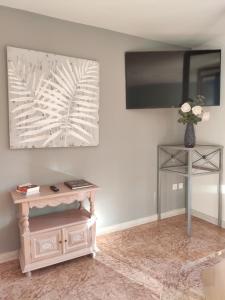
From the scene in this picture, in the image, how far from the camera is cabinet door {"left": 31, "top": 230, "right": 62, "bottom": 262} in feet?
7.19

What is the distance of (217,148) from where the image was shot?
3.12 metres

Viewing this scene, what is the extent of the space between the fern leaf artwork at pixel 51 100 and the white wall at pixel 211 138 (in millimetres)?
1524

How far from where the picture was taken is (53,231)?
7.41 feet

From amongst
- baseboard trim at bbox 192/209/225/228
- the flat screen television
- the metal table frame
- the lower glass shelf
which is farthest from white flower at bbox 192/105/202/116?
baseboard trim at bbox 192/209/225/228

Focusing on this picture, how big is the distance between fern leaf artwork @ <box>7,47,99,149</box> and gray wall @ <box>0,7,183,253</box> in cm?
8

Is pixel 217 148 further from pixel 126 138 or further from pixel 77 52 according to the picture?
pixel 77 52

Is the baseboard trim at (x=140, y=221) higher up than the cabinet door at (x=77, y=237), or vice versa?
the cabinet door at (x=77, y=237)

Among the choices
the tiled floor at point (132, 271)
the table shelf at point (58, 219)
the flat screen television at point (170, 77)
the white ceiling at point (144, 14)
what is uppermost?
the white ceiling at point (144, 14)

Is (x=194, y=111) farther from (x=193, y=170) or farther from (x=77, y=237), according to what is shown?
(x=77, y=237)

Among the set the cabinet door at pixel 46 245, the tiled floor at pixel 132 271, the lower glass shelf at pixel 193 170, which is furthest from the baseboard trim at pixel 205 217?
the cabinet door at pixel 46 245

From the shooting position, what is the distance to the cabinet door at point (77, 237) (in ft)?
7.65

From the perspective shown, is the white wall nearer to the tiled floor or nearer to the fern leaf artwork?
the tiled floor

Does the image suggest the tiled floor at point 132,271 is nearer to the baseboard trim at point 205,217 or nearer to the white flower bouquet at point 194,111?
the baseboard trim at point 205,217

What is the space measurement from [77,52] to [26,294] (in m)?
2.32
